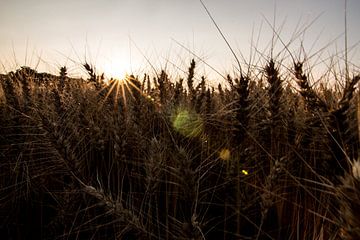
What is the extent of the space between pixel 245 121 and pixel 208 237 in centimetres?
64

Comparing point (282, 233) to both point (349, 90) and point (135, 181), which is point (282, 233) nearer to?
point (349, 90)

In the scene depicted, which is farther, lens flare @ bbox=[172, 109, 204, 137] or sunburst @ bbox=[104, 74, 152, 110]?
sunburst @ bbox=[104, 74, 152, 110]

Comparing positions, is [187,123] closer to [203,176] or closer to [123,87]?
[203,176]

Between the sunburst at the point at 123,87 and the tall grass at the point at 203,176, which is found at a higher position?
the sunburst at the point at 123,87

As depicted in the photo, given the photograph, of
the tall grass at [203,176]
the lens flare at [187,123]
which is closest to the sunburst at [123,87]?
the tall grass at [203,176]

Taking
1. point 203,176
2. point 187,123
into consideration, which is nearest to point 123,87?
point 187,123

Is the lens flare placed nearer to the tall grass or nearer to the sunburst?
the tall grass

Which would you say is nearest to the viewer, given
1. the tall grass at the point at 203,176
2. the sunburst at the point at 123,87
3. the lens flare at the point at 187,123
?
the tall grass at the point at 203,176

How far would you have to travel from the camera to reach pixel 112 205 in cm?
97

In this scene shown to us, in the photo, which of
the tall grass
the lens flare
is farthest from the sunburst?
the lens flare

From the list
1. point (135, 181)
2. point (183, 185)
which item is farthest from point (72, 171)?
point (183, 185)

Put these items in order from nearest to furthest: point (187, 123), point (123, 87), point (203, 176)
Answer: point (203, 176) < point (187, 123) < point (123, 87)

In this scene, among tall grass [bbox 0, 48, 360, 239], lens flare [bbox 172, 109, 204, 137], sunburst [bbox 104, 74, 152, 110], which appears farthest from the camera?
sunburst [bbox 104, 74, 152, 110]

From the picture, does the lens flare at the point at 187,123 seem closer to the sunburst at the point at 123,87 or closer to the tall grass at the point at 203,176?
the tall grass at the point at 203,176
